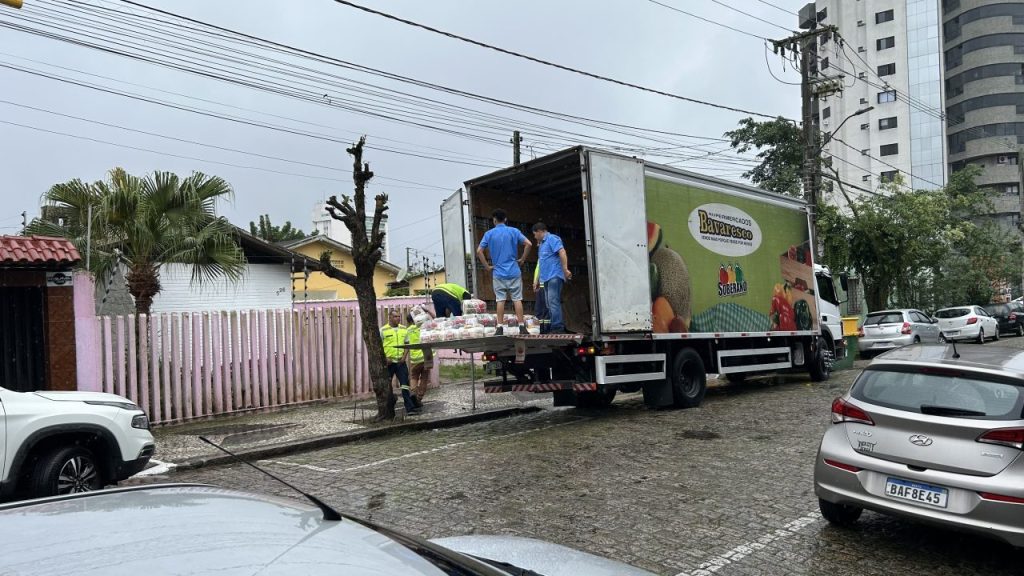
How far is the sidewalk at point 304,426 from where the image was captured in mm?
9062

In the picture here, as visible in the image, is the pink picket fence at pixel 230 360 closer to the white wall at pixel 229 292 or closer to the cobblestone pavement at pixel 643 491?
the cobblestone pavement at pixel 643 491

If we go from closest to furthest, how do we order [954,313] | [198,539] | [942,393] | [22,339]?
[198,539] < [942,393] < [22,339] < [954,313]

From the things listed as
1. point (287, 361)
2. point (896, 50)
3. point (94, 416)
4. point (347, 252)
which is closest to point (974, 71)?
point (896, 50)

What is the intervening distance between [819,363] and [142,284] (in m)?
13.0

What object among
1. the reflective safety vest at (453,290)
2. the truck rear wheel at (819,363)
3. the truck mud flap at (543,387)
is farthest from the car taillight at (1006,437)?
the truck rear wheel at (819,363)

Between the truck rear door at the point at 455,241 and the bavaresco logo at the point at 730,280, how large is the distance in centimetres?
418

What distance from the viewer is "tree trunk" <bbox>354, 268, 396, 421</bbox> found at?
35.5ft

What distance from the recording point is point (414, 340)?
1165 cm

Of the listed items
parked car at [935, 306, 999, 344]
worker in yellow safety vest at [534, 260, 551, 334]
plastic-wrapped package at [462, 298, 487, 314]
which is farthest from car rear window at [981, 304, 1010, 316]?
plastic-wrapped package at [462, 298, 487, 314]

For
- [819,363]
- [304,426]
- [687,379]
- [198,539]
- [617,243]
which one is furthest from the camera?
[819,363]

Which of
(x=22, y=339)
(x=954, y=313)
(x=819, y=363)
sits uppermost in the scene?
(x=22, y=339)

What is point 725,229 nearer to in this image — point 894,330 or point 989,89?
point 894,330

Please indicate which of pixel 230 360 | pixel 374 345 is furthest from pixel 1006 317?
pixel 230 360

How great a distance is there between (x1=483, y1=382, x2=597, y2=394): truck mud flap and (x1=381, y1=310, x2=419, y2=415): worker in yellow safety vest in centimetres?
166
